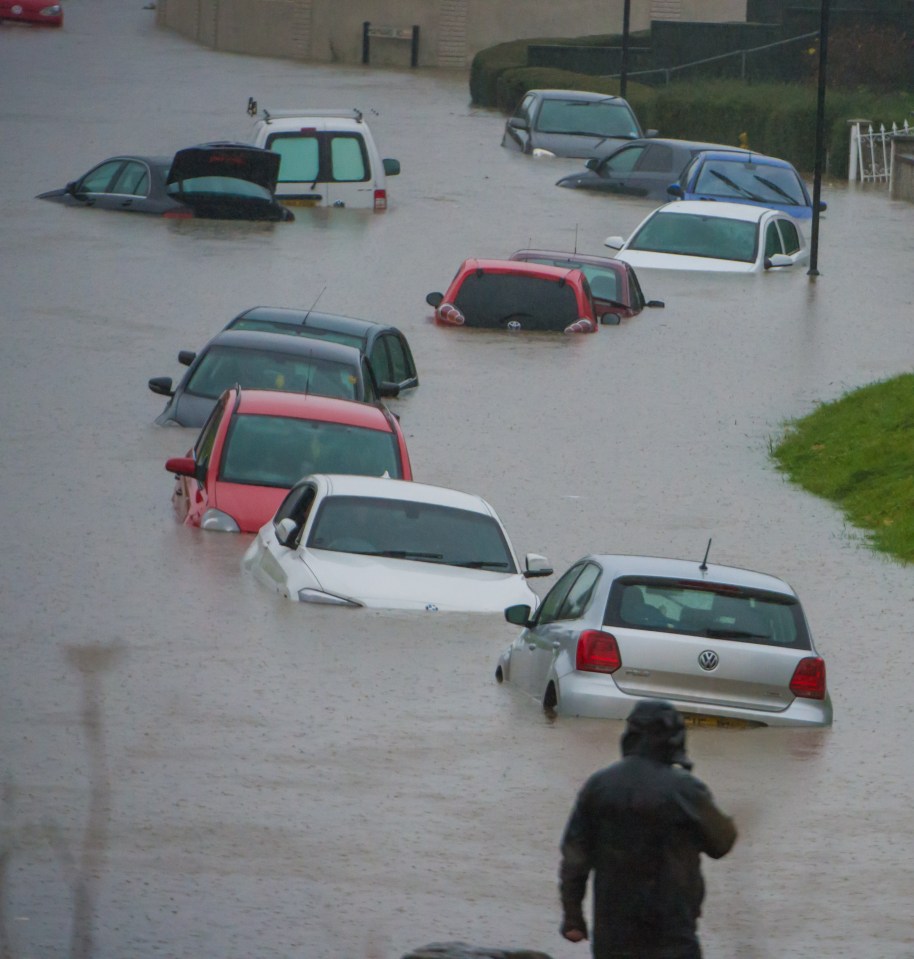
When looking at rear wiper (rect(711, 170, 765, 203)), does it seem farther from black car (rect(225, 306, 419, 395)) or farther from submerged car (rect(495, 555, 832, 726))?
submerged car (rect(495, 555, 832, 726))

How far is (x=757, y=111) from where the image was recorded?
171 feet

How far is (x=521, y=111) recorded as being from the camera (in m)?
48.8

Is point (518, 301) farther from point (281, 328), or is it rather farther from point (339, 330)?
point (281, 328)

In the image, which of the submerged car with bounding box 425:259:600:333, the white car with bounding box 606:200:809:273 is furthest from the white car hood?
the white car with bounding box 606:200:809:273

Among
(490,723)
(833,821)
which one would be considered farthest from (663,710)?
(490,723)

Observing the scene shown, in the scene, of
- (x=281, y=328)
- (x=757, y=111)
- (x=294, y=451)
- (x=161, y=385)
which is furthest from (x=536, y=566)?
(x=757, y=111)

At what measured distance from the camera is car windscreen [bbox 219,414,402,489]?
737 inches

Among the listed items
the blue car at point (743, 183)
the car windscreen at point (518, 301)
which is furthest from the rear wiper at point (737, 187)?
the car windscreen at point (518, 301)

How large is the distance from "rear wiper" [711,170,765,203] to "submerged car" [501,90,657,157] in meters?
7.34

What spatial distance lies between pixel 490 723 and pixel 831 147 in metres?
39.5

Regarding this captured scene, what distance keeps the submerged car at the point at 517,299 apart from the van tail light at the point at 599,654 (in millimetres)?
17153

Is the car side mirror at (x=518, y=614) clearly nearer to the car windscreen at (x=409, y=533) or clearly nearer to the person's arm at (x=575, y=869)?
the car windscreen at (x=409, y=533)

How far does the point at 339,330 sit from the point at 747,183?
1584cm

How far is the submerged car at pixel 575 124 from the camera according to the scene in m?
46.5
